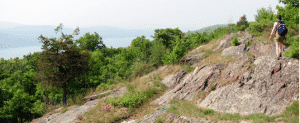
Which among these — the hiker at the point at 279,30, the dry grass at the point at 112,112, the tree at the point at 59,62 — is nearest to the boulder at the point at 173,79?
the dry grass at the point at 112,112

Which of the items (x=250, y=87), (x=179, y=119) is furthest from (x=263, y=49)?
(x=179, y=119)

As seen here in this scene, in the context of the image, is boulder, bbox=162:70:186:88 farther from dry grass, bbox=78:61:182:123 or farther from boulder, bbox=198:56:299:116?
boulder, bbox=198:56:299:116

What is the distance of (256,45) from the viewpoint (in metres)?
12.9

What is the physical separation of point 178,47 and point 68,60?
1012 cm

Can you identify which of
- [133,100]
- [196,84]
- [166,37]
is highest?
[166,37]

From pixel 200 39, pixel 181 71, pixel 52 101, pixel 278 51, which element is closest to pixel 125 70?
pixel 52 101

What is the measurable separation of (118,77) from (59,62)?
9.41m

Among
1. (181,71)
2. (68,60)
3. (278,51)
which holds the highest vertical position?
(278,51)

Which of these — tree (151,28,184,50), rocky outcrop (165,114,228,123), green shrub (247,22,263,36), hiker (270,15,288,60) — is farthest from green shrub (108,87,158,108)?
tree (151,28,184,50)

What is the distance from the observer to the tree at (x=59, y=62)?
14180mm

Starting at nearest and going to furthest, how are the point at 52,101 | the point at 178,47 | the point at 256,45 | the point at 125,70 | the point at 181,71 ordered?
the point at 256,45, the point at 181,71, the point at 178,47, the point at 52,101, the point at 125,70

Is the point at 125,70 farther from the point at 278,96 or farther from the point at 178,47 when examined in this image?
the point at 278,96

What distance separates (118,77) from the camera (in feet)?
74.8

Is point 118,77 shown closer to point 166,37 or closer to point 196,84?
point 196,84
